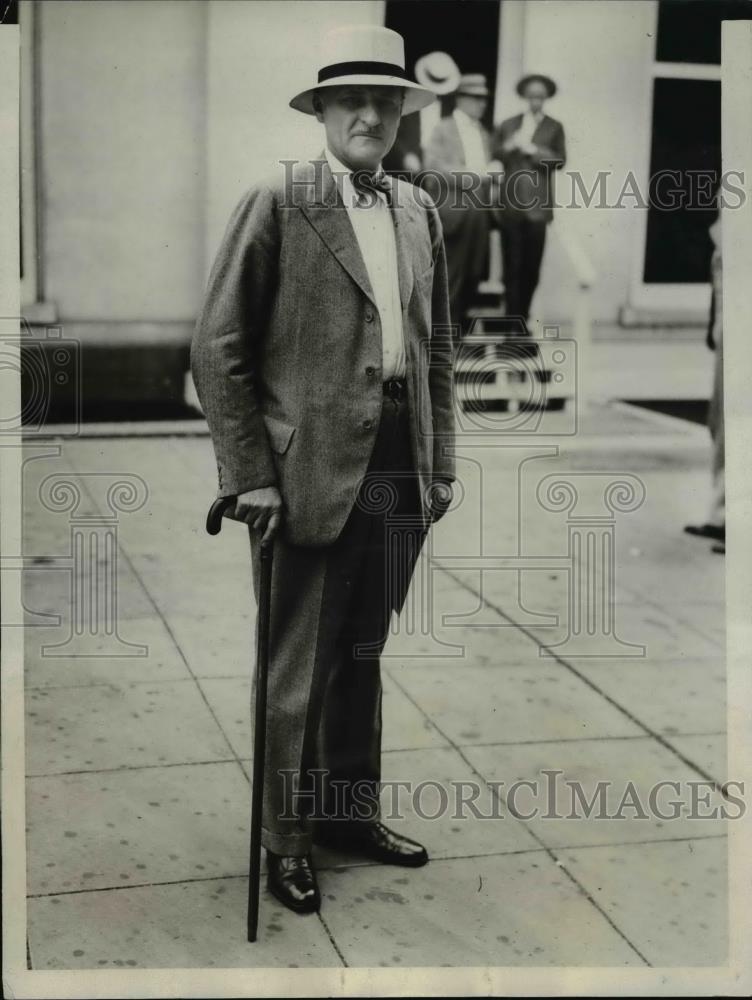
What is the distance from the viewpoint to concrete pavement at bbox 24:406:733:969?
127 inches

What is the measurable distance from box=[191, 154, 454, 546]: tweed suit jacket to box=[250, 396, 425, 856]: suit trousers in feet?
0.27

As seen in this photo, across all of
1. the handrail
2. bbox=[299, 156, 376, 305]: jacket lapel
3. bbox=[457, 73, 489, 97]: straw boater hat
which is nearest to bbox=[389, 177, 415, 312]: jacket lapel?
bbox=[299, 156, 376, 305]: jacket lapel

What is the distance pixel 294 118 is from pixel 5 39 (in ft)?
2.39

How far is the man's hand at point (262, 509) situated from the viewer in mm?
3158

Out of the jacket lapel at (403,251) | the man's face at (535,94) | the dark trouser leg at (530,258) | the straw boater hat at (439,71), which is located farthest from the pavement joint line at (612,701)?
the dark trouser leg at (530,258)

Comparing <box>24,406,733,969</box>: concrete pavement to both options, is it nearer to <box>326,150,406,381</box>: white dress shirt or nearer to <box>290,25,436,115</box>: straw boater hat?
<box>326,150,406,381</box>: white dress shirt

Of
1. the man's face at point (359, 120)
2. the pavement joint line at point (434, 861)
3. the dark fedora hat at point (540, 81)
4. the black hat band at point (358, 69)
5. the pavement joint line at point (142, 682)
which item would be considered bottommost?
the pavement joint line at point (434, 861)

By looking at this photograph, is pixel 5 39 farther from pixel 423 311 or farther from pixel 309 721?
pixel 309 721

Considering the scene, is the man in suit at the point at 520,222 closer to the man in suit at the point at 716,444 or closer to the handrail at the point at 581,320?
the handrail at the point at 581,320

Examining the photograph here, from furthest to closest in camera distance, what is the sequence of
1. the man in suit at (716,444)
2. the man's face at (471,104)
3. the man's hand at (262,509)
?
the man in suit at (716,444) < the man's face at (471,104) < the man's hand at (262,509)

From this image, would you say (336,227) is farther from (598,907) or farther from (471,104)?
(471,104)

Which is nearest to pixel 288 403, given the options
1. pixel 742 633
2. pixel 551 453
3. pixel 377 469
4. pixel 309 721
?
pixel 377 469

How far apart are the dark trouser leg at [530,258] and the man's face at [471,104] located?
1347mm

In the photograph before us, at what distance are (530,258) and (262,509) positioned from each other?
195 inches
